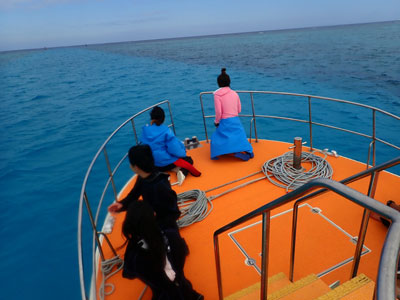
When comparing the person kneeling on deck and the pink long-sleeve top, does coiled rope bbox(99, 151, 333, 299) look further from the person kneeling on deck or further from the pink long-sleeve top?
the pink long-sleeve top

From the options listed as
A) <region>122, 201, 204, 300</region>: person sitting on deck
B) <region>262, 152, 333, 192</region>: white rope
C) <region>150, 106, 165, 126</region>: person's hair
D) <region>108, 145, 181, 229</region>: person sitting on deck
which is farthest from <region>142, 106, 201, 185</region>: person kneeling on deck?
<region>122, 201, 204, 300</region>: person sitting on deck

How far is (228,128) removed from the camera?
13.7 feet

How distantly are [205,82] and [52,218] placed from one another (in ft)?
50.4

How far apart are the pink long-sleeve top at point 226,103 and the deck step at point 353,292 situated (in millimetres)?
2977

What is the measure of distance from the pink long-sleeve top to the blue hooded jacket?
852mm

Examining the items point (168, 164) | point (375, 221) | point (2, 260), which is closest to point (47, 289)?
point (2, 260)

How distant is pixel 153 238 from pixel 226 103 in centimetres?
295

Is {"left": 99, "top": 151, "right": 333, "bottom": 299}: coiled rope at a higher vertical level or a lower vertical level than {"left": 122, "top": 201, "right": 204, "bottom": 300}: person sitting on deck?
lower

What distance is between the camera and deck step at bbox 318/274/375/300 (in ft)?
4.38

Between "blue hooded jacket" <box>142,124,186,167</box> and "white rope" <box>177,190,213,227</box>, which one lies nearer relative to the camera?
"white rope" <box>177,190,213,227</box>

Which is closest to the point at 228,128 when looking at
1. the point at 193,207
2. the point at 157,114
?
the point at 157,114

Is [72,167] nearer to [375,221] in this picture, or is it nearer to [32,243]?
[32,243]

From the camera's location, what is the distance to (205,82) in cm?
1955

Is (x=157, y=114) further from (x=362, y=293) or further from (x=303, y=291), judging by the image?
(x=362, y=293)
